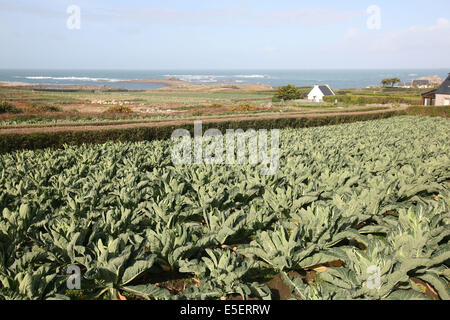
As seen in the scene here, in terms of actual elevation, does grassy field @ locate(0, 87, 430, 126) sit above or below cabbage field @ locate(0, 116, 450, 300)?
above

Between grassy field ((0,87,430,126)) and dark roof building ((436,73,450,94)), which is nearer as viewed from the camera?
grassy field ((0,87,430,126))

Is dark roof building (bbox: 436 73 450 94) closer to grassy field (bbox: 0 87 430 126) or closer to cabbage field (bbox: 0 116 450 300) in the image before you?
grassy field (bbox: 0 87 430 126)

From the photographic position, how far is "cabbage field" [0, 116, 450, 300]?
3627 mm

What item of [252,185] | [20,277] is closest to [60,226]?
[20,277]

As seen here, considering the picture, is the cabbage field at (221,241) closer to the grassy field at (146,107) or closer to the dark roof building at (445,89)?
the grassy field at (146,107)

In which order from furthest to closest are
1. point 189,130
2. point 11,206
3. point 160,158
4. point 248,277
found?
point 189,130 → point 160,158 → point 11,206 → point 248,277

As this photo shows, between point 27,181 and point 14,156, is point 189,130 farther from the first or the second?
point 27,181

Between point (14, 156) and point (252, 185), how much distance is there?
8088 mm

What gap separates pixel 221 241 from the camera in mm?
4730

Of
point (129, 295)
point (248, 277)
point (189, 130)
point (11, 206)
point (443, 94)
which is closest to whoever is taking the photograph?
point (129, 295)

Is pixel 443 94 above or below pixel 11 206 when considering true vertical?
above

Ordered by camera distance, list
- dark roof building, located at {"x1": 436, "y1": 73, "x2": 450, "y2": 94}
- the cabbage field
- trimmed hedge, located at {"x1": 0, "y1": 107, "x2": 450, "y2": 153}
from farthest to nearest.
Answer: dark roof building, located at {"x1": 436, "y1": 73, "x2": 450, "y2": 94}
trimmed hedge, located at {"x1": 0, "y1": 107, "x2": 450, "y2": 153}
the cabbage field

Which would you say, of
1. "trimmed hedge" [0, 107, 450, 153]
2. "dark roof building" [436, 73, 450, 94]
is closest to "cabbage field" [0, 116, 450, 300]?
"trimmed hedge" [0, 107, 450, 153]

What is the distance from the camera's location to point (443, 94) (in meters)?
40.5
